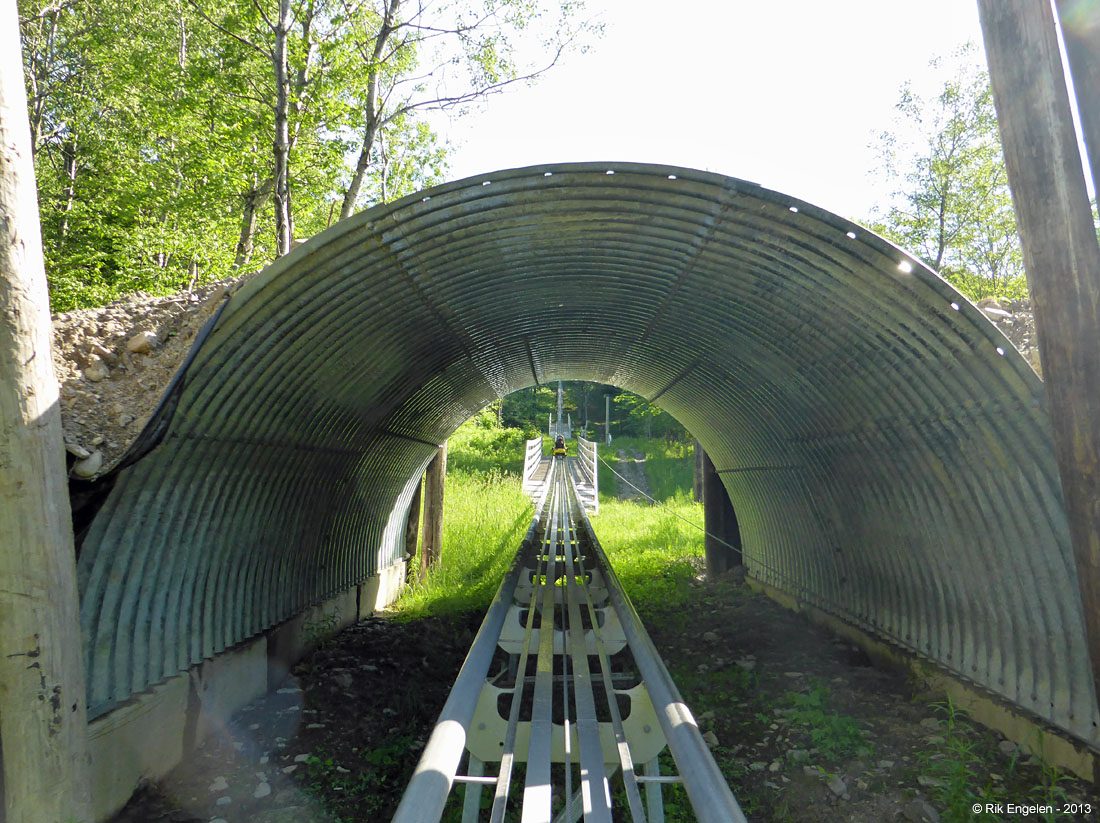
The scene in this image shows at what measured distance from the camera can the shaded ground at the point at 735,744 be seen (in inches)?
170

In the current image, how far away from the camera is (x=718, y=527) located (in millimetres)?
11914

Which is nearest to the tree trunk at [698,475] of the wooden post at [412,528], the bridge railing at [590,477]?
the bridge railing at [590,477]

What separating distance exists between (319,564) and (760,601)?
556 centimetres

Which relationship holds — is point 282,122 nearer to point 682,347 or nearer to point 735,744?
point 682,347

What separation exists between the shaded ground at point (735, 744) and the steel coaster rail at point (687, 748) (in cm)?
83

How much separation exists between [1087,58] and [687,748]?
3.60 m

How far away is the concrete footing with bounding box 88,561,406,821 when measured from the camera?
4152 millimetres

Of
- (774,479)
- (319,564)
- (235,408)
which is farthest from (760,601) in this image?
(235,408)

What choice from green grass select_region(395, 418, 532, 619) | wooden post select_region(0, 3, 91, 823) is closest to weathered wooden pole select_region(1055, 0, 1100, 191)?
wooden post select_region(0, 3, 91, 823)

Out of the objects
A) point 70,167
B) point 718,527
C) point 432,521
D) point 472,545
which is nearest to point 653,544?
point 718,527

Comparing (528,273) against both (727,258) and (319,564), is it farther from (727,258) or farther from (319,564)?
(319,564)

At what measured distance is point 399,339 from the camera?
277 inches

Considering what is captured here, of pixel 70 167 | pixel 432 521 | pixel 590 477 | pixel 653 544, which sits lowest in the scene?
pixel 653 544

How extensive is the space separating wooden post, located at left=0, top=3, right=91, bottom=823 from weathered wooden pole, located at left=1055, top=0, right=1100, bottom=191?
4.81m
